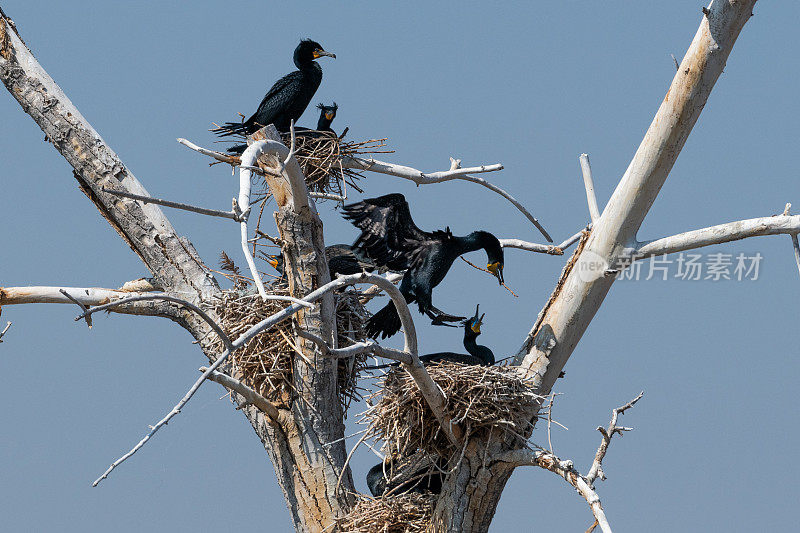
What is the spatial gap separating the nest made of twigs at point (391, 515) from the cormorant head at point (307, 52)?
312 cm

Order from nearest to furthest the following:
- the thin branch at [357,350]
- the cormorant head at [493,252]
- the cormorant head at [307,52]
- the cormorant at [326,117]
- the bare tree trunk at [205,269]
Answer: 1. the thin branch at [357,350]
2. the bare tree trunk at [205,269]
3. the cormorant head at [493,252]
4. the cormorant at [326,117]
5. the cormorant head at [307,52]

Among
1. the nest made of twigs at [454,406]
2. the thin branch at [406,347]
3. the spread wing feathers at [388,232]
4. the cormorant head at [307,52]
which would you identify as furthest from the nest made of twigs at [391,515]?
the cormorant head at [307,52]

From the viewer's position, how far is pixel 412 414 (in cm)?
481

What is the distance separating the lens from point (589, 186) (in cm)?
520

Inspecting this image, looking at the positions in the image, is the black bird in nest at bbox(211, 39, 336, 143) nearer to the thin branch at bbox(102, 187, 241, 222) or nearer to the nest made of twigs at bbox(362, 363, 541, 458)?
the nest made of twigs at bbox(362, 363, 541, 458)

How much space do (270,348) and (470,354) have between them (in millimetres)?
1196

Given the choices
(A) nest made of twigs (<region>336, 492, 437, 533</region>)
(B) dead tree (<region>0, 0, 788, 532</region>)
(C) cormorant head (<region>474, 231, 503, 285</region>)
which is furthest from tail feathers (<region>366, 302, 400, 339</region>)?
(A) nest made of twigs (<region>336, 492, 437, 533</region>)

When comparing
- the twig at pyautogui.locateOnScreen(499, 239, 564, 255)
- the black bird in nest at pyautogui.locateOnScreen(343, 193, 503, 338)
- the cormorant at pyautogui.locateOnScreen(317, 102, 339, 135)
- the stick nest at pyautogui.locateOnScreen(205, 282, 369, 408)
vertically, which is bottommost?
the stick nest at pyautogui.locateOnScreen(205, 282, 369, 408)

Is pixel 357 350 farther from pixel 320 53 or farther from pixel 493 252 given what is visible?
pixel 320 53

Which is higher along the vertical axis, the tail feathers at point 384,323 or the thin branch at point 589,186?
the thin branch at point 589,186

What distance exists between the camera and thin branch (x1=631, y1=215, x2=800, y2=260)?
455 centimetres

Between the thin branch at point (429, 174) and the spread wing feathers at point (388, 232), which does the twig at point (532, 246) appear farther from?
the spread wing feathers at point (388, 232)

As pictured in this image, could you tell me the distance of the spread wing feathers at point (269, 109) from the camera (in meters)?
6.06

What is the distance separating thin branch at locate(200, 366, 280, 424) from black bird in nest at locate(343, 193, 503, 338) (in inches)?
29.2
